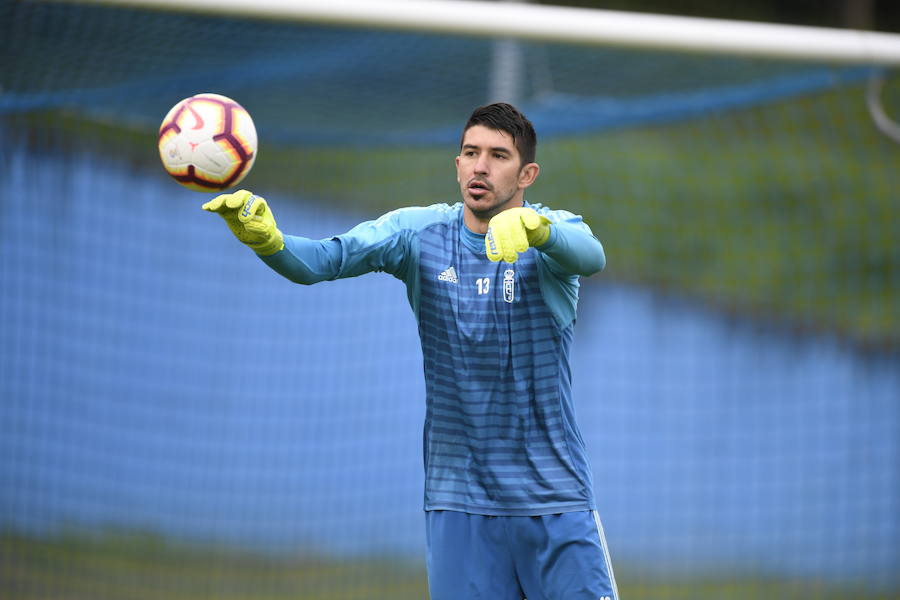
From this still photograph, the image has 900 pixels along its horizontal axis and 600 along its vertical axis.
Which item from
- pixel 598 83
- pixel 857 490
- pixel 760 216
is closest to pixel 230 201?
pixel 598 83

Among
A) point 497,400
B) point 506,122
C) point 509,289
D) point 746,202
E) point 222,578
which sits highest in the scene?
point 746,202

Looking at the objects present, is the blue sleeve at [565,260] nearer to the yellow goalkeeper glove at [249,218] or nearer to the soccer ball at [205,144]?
the yellow goalkeeper glove at [249,218]

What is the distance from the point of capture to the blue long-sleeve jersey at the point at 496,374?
3830 mm

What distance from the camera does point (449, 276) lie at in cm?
393

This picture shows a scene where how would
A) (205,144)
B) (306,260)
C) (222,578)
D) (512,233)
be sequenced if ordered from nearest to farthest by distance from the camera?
(512,233), (306,260), (205,144), (222,578)

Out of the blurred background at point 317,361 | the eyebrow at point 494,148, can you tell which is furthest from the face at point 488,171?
the blurred background at point 317,361

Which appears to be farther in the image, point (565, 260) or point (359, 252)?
point (359, 252)

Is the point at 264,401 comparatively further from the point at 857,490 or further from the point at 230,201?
the point at 230,201

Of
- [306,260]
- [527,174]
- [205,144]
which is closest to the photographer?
[306,260]

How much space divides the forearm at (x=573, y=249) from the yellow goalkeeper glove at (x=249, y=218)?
85 cm

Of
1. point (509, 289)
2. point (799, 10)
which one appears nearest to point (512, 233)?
point (509, 289)

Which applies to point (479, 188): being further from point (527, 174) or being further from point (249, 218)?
point (249, 218)

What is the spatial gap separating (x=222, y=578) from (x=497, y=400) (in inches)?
184

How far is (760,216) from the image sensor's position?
13977 mm
